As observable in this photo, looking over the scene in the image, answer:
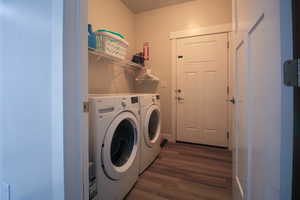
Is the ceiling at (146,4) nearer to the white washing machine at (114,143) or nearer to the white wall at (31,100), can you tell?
the white washing machine at (114,143)

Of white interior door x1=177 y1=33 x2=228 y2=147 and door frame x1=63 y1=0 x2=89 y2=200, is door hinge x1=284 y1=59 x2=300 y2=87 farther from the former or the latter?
white interior door x1=177 y1=33 x2=228 y2=147

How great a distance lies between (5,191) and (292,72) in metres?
1.50

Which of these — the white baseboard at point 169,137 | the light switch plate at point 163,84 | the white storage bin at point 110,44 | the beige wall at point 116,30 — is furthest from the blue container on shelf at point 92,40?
the white baseboard at point 169,137

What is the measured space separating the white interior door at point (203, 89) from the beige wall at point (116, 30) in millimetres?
1008

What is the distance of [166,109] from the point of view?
2771 millimetres

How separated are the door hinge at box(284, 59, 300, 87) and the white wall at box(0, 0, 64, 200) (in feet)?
2.58

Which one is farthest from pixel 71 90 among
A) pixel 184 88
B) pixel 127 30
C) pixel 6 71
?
pixel 127 30

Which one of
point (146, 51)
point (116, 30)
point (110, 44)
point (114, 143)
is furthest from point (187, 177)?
point (116, 30)

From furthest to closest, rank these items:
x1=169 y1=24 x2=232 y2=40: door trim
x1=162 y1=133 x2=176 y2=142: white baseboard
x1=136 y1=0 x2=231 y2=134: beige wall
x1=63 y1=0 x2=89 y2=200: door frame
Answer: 1. x1=162 y1=133 x2=176 y2=142: white baseboard
2. x1=136 y1=0 x2=231 y2=134: beige wall
3. x1=169 y1=24 x2=232 y2=40: door trim
4. x1=63 y1=0 x2=89 y2=200: door frame

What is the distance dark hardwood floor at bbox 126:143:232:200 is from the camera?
1.30 meters

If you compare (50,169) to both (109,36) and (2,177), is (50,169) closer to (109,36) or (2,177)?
(2,177)

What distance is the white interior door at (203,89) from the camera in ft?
7.80

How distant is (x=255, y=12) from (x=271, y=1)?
0.19 m

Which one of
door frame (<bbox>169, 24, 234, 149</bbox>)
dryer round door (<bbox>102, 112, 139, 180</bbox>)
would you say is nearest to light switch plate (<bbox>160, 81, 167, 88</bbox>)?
door frame (<bbox>169, 24, 234, 149</bbox>)
